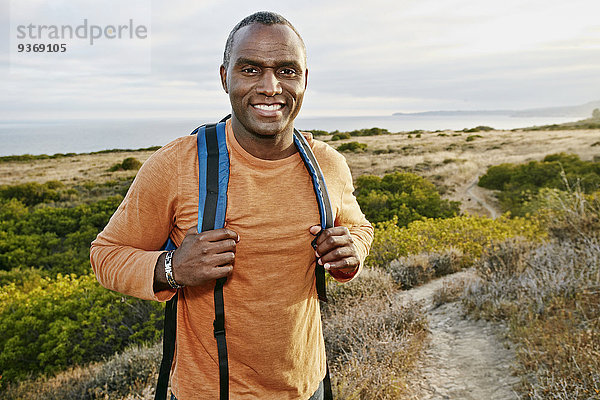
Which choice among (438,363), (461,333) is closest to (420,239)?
(461,333)

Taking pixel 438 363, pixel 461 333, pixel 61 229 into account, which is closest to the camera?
pixel 438 363

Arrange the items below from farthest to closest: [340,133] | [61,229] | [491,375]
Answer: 1. [340,133]
2. [61,229]
3. [491,375]

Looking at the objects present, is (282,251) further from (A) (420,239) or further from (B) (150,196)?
(A) (420,239)

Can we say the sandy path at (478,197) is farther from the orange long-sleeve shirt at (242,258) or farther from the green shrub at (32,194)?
the green shrub at (32,194)

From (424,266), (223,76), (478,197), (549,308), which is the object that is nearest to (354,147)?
(478,197)

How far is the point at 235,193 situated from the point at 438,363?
3.78 metres

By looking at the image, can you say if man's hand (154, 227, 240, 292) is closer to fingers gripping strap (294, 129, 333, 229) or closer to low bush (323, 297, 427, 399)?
fingers gripping strap (294, 129, 333, 229)

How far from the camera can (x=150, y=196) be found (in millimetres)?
1348

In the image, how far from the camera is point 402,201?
15.3 metres

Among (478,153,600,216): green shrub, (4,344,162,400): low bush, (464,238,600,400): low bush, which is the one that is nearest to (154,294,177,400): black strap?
(464,238,600,400): low bush

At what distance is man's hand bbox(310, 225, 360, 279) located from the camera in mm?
1430

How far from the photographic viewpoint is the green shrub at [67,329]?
5.92 m

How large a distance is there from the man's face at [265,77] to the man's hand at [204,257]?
15.4 inches

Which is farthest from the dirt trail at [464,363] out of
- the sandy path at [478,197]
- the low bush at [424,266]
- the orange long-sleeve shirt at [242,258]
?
the sandy path at [478,197]
